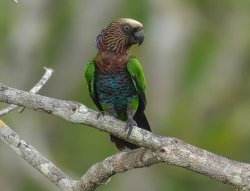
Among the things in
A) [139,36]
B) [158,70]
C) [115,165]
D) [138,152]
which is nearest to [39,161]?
[115,165]

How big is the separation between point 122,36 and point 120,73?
289 mm

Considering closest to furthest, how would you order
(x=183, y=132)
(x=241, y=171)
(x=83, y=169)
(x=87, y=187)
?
(x=241, y=171), (x=87, y=187), (x=183, y=132), (x=83, y=169)

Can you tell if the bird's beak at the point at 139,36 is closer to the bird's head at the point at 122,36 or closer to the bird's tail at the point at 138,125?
the bird's head at the point at 122,36

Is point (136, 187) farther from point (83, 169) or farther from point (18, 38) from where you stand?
point (18, 38)

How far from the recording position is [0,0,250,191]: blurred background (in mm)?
10992

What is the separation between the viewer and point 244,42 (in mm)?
12281

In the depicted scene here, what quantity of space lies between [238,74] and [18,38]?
3.44m

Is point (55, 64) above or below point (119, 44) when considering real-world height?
below

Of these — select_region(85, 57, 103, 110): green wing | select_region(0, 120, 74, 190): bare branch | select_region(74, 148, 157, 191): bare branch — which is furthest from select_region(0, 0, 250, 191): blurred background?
select_region(74, 148, 157, 191): bare branch

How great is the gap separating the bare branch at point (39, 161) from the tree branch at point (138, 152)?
0.11 metres

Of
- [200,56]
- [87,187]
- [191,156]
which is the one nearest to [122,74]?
[87,187]

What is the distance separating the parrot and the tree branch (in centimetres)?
117

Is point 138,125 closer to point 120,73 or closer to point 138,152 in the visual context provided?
point 120,73

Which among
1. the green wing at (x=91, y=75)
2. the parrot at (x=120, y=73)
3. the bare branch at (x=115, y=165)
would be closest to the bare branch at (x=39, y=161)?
the bare branch at (x=115, y=165)
